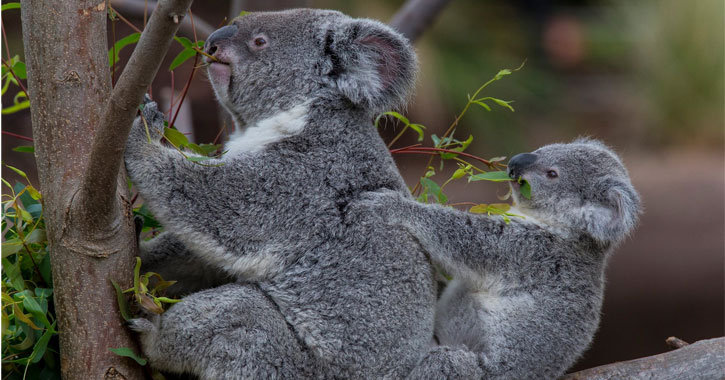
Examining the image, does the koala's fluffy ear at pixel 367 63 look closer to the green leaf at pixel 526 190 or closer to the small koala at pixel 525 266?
the small koala at pixel 525 266

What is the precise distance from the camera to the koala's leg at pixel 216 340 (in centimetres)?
210

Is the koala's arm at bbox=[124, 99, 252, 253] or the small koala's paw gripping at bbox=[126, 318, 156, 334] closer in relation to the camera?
the small koala's paw gripping at bbox=[126, 318, 156, 334]

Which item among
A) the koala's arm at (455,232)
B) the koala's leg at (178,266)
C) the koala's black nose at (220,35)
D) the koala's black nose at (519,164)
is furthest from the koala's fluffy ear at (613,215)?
the koala's black nose at (220,35)

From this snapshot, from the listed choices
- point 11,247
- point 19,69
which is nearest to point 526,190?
point 11,247

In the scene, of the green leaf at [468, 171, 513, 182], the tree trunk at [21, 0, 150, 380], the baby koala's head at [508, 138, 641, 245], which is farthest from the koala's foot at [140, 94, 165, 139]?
the baby koala's head at [508, 138, 641, 245]

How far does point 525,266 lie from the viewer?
256cm

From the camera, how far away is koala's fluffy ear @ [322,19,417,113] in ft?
8.22

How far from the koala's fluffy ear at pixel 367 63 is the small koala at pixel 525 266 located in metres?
0.35

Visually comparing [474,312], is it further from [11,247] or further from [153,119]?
[11,247]

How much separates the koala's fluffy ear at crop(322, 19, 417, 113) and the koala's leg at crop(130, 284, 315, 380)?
82cm

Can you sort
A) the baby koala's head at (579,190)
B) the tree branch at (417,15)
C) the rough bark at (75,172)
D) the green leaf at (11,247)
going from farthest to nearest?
1. the tree branch at (417,15)
2. the baby koala's head at (579,190)
3. the green leaf at (11,247)
4. the rough bark at (75,172)

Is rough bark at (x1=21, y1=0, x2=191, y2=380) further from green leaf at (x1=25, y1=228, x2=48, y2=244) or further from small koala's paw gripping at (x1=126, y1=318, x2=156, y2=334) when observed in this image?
green leaf at (x1=25, y1=228, x2=48, y2=244)

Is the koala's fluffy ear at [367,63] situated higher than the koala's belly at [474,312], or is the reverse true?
the koala's fluffy ear at [367,63]

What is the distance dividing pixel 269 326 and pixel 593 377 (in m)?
1.12
